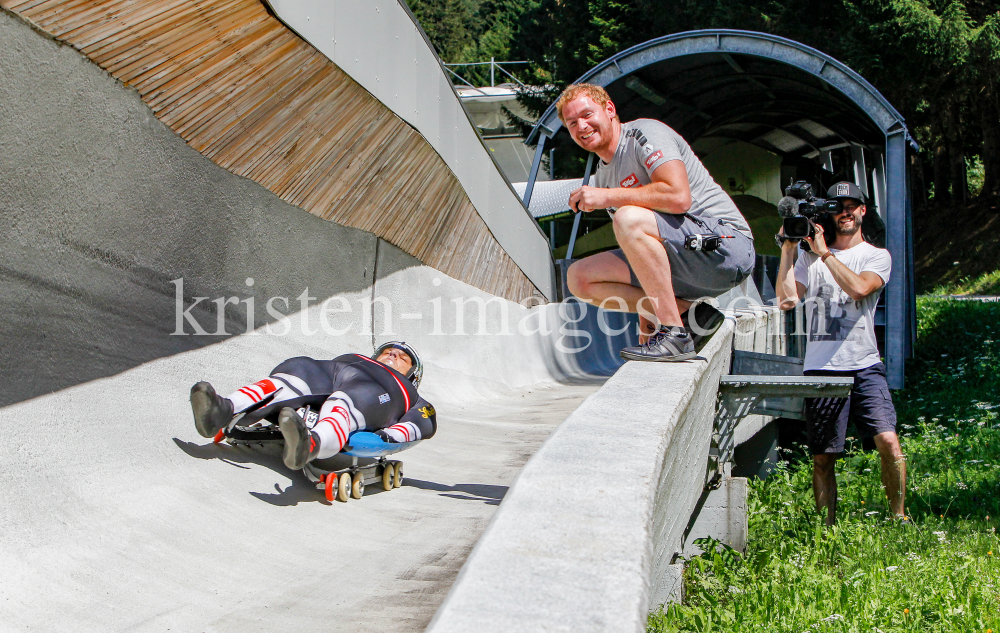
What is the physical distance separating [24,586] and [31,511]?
1.46 feet

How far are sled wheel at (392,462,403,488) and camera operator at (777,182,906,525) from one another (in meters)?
2.41

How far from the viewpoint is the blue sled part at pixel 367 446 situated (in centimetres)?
439

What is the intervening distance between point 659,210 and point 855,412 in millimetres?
1851

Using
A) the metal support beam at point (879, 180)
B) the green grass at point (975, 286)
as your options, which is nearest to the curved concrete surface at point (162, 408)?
the metal support beam at point (879, 180)

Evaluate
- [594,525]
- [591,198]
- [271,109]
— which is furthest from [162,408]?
[594,525]

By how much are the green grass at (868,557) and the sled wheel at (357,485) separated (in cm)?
166

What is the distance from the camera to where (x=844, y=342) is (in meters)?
5.01

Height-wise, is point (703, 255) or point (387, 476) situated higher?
point (703, 255)

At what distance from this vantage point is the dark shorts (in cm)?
489

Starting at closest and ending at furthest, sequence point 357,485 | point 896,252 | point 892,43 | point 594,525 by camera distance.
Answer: point 594,525 → point 357,485 → point 896,252 → point 892,43

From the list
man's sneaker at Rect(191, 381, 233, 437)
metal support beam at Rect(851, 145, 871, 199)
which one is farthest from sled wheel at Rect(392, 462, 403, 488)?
metal support beam at Rect(851, 145, 871, 199)

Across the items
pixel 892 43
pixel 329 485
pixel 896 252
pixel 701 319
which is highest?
pixel 892 43

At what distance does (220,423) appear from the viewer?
4.14 meters

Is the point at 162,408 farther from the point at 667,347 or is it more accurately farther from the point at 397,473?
the point at 667,347
